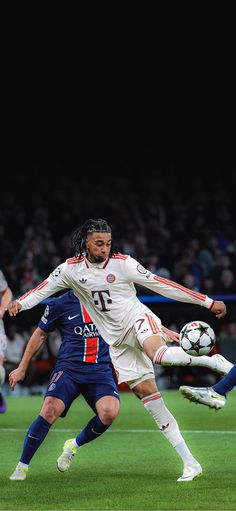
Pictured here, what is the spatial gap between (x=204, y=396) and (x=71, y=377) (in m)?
1.31

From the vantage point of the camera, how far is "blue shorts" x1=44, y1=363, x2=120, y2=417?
8.37 m

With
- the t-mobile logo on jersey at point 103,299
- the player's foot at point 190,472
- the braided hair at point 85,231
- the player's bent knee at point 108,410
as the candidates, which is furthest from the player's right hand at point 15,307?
the player's foot at point 190,472

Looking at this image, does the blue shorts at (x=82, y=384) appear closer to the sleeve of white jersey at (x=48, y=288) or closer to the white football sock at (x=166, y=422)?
the white football sock at (x=166, y=422)

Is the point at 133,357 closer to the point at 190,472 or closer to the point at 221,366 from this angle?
the point at 221,366

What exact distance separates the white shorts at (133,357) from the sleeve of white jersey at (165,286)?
0.26m

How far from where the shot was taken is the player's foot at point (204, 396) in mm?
7508

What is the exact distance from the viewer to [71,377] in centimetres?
847

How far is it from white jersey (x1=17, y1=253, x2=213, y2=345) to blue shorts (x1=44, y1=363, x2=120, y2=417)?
49 centimetres

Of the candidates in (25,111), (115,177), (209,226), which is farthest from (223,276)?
(25,111)

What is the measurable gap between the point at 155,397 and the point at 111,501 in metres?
1.19

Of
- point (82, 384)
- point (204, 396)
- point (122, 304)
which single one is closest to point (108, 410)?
point (82, 384)

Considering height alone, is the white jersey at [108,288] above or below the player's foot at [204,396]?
above

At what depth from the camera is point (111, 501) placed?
7.22 metres

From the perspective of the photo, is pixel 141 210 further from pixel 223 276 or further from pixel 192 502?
pixel 192 502
